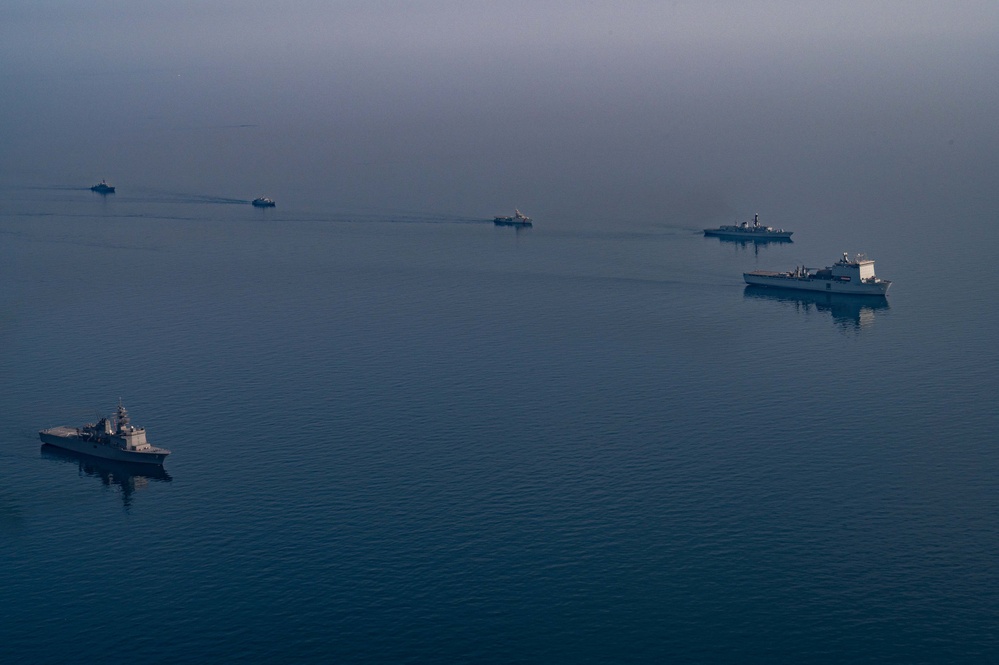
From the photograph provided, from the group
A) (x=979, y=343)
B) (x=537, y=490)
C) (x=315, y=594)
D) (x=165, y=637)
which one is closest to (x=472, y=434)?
(x=537, y=490)

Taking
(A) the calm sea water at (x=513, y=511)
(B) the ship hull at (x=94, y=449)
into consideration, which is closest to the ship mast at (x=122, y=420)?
(B) the ship hull at (x=94, y=449)

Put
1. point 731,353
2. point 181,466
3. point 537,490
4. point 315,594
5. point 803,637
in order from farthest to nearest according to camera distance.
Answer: point 731,353 < point 181,466 < point 537,490 < point 315,594 < point 803,637

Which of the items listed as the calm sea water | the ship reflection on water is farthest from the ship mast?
the calm sea water

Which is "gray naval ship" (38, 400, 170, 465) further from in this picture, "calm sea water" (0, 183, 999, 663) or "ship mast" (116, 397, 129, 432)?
"calm sea water" (0, 183, 999, 663)

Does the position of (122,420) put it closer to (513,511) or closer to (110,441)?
(110,441)

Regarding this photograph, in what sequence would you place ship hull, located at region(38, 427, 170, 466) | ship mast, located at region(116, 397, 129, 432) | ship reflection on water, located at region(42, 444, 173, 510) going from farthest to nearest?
ship mast, located at region(116, 397, 129, 432), ship hull, located at region(38, 427, 170, 466), ship reflection on water, located at region(42, 444, 173, 510)

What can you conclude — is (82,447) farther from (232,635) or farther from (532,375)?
(532,375)

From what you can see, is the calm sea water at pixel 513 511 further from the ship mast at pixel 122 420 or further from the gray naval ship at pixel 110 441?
the ship mast at pixel 122 420
